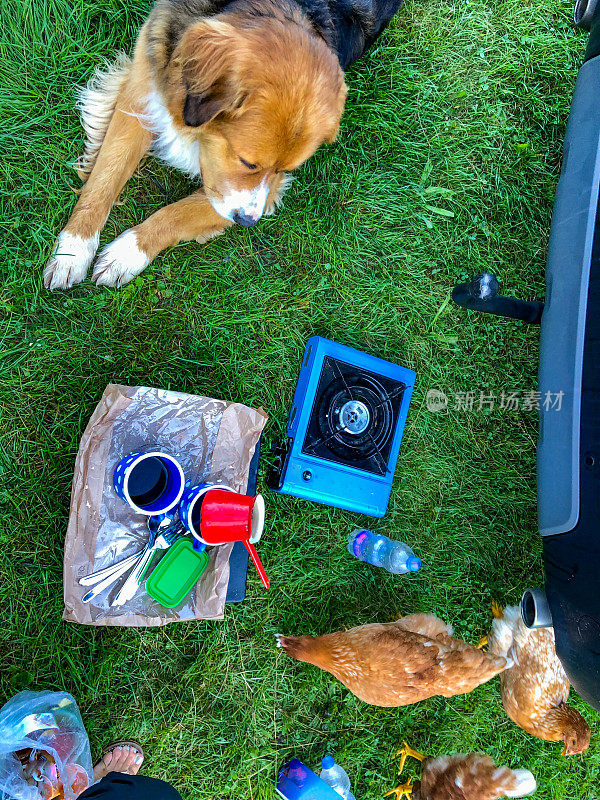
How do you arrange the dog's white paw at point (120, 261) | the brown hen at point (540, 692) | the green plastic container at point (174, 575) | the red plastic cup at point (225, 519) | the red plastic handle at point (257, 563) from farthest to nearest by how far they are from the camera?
1. the brown hen at point (540, 692)
2. the dog's white paw at point (120, 261)
3. the green plastic container at point (174, 575)
4. the red plastic cup at point (225, 519)
5. the red plastic handle at point (257, 563)

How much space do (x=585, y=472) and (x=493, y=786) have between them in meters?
1.76

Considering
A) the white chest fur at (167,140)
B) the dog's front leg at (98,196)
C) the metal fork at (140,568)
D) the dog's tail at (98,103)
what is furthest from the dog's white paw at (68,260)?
the metal fork at (140,568)

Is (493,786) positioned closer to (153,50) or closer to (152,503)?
(152,503)

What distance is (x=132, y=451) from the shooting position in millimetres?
2625

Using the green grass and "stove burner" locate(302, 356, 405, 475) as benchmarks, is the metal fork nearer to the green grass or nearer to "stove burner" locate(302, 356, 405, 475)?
the green grass

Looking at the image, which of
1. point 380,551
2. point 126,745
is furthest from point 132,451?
point 126,745

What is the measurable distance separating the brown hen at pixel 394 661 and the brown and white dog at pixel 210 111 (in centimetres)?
212

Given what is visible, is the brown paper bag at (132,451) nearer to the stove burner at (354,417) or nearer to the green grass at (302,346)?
the green grass at (302,346)

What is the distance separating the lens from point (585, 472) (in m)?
2.64

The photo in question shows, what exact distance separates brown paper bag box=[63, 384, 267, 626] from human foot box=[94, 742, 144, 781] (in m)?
0.84

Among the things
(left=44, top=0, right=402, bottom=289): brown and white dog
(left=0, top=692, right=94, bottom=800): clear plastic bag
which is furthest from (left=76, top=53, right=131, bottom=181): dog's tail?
(left=0, top=692, right=94, bottom=800): clear plastic bag

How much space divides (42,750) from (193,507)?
1360 mm

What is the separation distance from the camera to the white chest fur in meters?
2.33

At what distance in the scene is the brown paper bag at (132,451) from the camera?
8.23 feet
